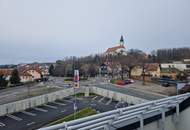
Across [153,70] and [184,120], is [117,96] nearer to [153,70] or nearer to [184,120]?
[184,120]

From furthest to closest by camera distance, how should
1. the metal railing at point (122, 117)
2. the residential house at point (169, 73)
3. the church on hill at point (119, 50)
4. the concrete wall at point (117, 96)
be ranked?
the church on hill at point (119, 50)
the residential house at point (169, 73)
the concrete wall at point (117, 96)
the metal railing at point (122, 117)

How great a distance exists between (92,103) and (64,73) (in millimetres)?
45501

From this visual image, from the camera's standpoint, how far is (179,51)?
93.2m

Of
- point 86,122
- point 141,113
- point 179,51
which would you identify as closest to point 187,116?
point 141,113

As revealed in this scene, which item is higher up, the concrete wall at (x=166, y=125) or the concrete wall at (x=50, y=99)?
the concrete wall at (x=166, y=125)

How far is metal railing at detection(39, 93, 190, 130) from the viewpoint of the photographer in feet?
12.0

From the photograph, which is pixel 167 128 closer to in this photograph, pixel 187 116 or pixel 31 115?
pixel 187 116

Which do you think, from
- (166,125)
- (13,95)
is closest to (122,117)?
(166,125)

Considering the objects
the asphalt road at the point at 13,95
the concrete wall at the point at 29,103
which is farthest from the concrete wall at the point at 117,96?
the asphalt road at the point at 13,95

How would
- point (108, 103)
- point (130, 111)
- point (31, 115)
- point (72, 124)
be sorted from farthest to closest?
point (108, 103) → point (31, 115) → point (130, 111) → point (72, 124)

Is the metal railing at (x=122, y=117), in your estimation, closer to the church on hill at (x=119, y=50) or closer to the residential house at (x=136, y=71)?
the residential house at (x=136, y=71)

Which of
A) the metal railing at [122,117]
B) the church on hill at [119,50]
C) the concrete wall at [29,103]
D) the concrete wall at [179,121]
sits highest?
the church on hill at [119,50]

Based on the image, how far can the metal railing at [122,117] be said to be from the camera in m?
3.67

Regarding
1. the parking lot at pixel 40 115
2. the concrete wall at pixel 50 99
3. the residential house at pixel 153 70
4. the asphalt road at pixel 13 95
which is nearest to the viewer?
the parking lot at pixel 40 115
